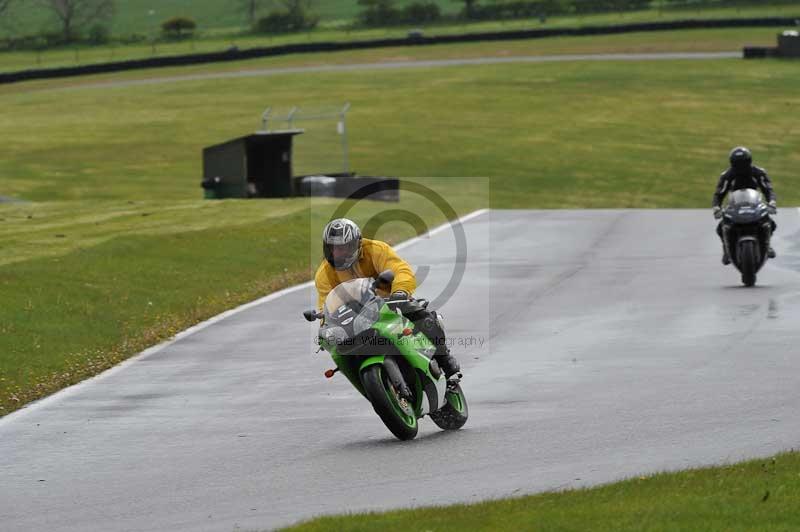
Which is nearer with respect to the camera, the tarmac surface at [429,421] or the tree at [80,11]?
the tarmac surface at [429,421]

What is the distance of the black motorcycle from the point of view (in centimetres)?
2059

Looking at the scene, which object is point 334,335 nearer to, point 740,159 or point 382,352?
point 382,352

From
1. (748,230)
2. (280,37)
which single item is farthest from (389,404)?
(280,37)

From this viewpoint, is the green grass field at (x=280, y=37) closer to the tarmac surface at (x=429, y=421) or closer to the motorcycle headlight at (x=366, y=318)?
the tarmac surface at (x=429, y=421)

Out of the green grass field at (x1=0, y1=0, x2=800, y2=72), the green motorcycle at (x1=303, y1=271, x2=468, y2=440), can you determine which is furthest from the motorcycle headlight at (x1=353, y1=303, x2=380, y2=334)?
the green grass field at (x1=0, y1=0, x2=800, y2=72)

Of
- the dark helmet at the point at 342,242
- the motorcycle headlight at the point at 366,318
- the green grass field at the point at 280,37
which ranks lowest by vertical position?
the green grass field at the point at 280,37

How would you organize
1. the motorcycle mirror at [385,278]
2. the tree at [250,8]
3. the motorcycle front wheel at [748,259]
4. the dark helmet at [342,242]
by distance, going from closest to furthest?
1. the motorcycle mirror at [385,278]
2. the dark helmet at [342,242]
3. the motorcycle front wheel at [748,259]
4. the tree at [250,8]

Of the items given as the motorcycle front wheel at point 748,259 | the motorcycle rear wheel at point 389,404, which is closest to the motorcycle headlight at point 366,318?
Result: the motorcycle rear wheel at point 389,404

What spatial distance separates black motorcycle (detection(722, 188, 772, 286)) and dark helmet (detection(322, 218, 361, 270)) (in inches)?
445

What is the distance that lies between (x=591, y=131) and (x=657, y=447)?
46.1 meters

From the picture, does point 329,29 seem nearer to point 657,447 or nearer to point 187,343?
point 187,343

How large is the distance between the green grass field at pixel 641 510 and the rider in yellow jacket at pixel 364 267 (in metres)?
2.26

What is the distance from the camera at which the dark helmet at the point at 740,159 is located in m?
20.6

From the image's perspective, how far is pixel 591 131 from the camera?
55.5 meters
